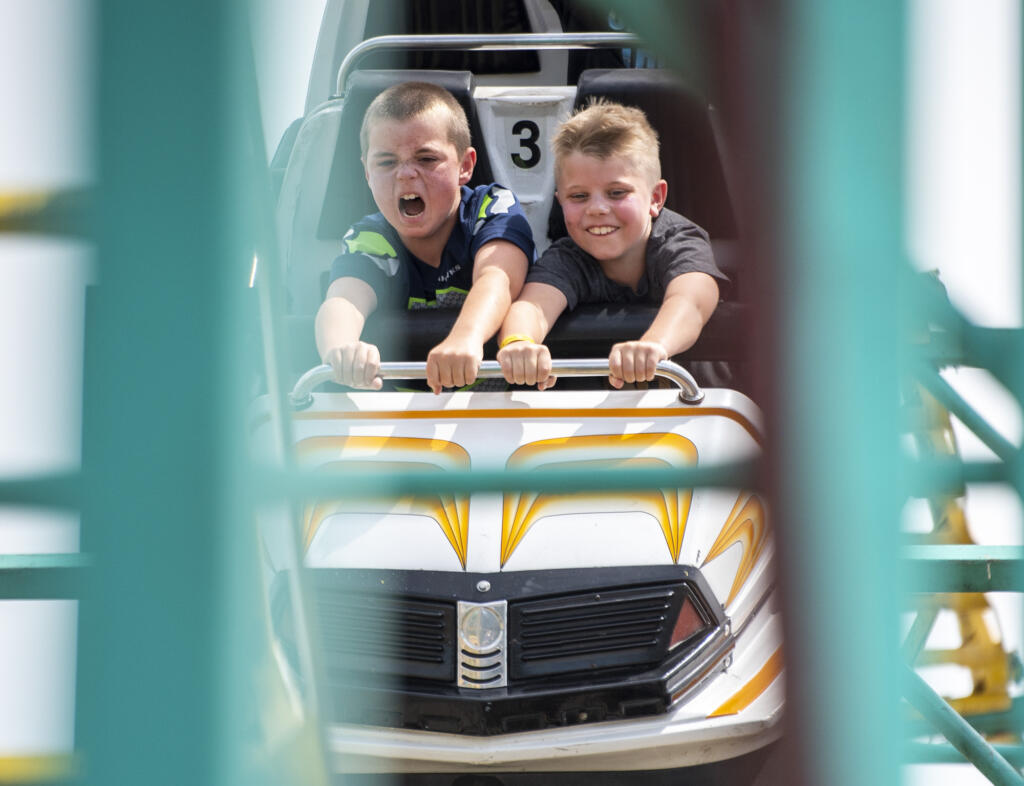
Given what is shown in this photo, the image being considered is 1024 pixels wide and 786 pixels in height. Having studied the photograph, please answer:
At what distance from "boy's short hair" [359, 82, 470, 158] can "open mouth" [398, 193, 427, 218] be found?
0.12 metres

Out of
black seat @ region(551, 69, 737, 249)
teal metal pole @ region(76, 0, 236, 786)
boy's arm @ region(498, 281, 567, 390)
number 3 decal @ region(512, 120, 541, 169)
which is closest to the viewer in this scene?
teal metal pole @ region(76, 0, 236, 786)

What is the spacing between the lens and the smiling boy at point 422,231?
5.33 ft

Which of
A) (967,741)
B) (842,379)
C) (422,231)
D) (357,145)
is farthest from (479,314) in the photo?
(842,379)

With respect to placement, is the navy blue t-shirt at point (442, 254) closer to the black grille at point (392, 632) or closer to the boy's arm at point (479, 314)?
the boy's arm at point (479, 314)

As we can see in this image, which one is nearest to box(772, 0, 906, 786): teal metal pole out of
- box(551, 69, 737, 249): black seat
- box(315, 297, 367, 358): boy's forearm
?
box(315, 297, 367, 358): boy's forearm

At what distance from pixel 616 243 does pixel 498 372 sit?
0.37 meters

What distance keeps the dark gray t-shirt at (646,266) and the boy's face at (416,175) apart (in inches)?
6.7

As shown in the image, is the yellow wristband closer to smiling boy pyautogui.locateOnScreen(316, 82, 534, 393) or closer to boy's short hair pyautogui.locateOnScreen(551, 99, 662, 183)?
smiling boy pyautogui.locateOnScreen(316, 82, 534, 393)

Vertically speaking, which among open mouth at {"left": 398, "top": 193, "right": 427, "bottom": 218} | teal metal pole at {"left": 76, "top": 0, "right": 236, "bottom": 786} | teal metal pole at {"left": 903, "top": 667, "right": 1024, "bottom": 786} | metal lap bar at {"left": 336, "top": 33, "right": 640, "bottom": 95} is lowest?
teal metal pole at {"left": 903, "top": 667, "right": 1024, "bottom": 786}

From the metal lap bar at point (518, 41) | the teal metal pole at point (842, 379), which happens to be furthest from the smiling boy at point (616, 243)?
the teal metal pole at point (842, 379)

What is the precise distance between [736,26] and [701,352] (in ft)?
3.86

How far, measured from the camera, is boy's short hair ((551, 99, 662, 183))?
165 centimetres

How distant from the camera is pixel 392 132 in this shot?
1704mm

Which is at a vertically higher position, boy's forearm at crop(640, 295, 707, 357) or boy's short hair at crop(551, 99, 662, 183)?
boy's short hair at crop(551, 99, 662, 183)
